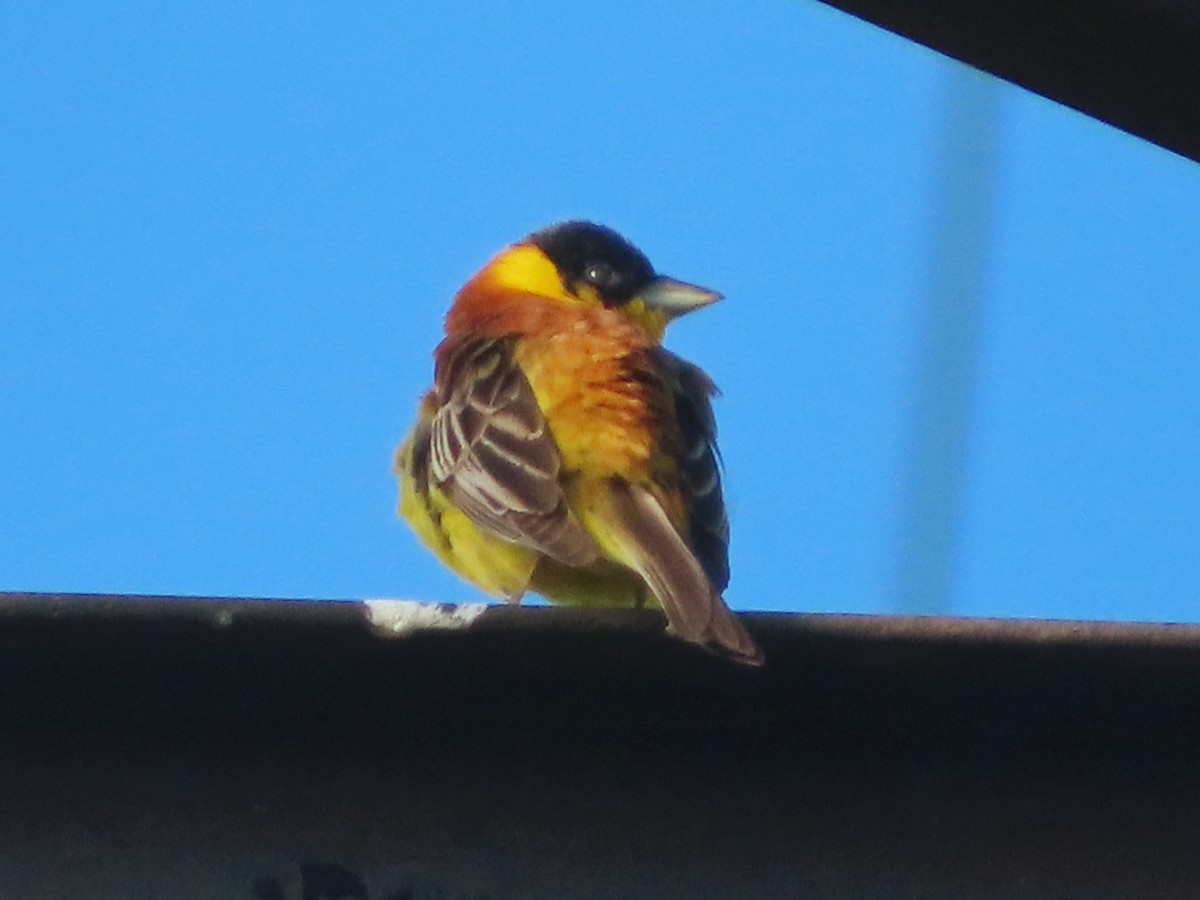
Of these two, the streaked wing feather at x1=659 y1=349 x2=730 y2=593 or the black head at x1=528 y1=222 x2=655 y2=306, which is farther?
the black head at x1=528 y1=222 x2=655 y2=306

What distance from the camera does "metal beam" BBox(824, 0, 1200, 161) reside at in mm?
2455

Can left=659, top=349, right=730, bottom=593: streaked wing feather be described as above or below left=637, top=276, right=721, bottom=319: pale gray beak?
below

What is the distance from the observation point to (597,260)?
19.6 feet

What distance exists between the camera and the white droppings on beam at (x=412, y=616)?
7.12 feet

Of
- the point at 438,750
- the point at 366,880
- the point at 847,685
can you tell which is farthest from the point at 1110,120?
the point at 366,880

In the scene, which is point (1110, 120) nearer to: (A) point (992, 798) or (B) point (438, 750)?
(A) point (992, 798)

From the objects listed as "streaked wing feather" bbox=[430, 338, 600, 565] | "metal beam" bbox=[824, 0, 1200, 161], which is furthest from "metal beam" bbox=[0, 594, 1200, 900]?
"streaked wing feather" bbox=[430, 338, 600, 565]

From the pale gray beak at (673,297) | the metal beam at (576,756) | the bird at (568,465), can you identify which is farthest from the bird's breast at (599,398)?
A: the metal beam at (576,756)

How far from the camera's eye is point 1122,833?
228 cm

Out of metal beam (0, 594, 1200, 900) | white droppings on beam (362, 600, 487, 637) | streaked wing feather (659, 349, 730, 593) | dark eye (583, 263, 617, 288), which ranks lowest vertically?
metal beam (0, 594, 1200, 900)

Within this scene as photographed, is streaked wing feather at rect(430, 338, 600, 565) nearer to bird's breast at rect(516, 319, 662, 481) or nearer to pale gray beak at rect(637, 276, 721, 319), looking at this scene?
bird's breast at rect(516, 319, 662, 481)

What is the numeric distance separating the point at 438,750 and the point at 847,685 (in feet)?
1.75

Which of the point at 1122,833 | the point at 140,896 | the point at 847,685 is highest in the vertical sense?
the point at 847,685

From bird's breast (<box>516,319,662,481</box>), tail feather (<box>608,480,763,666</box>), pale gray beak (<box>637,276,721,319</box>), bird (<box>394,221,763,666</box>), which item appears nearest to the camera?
tail feather (<box>608,480,763,666</box>)
